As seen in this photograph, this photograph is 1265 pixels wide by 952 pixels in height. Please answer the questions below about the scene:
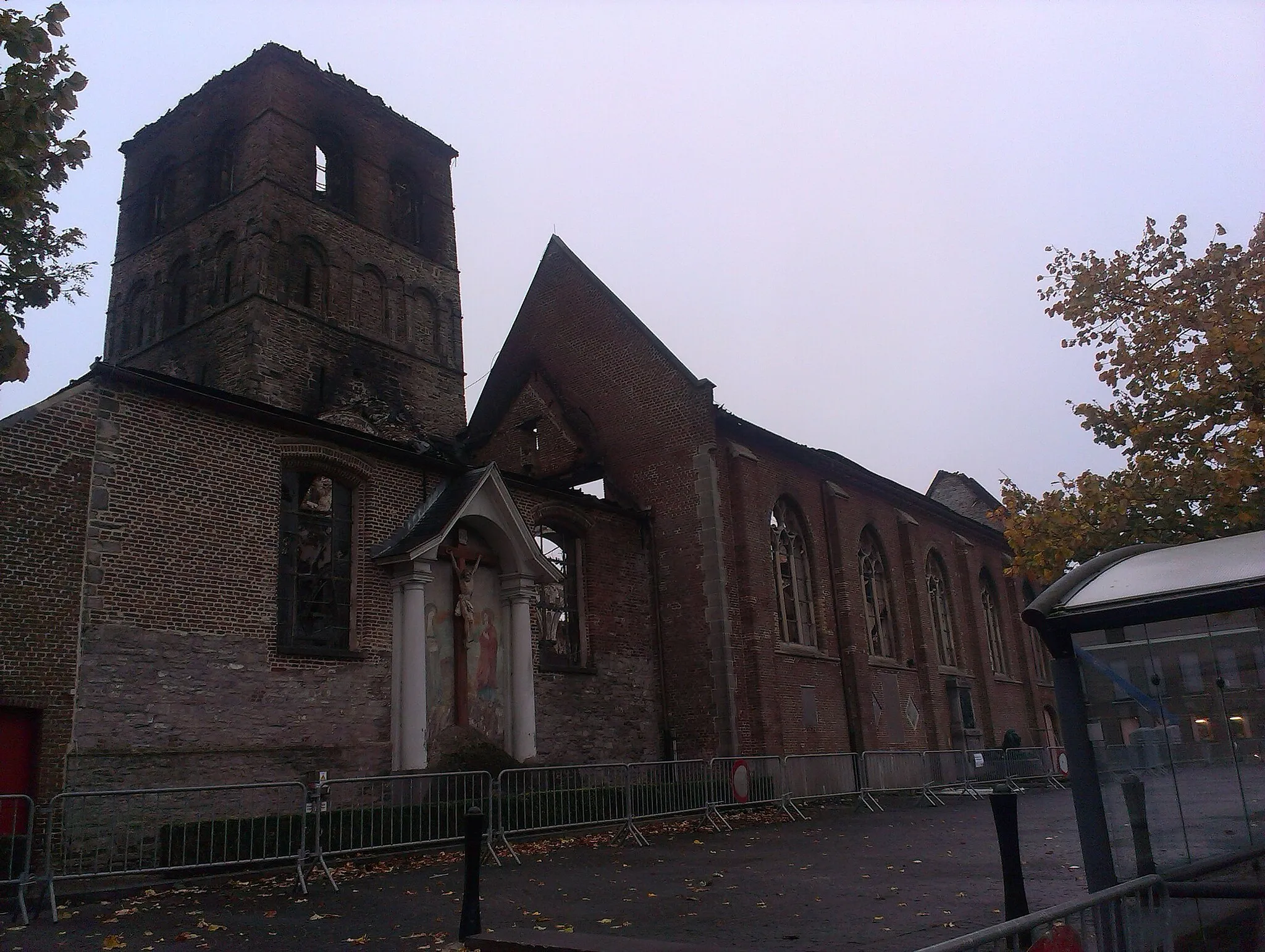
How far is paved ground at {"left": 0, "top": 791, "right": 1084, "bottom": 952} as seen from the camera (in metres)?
7.37

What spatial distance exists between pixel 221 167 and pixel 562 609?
1863 cm

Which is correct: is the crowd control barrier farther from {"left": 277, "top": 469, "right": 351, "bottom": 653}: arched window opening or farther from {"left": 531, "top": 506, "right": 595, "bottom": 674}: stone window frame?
{"left": 277, "top": 469, "right": 351, "bottom": 653}: arched window opening

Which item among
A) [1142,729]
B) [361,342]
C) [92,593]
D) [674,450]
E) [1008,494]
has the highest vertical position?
[361,342]

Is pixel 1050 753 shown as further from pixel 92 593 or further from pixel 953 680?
pixel 92 593

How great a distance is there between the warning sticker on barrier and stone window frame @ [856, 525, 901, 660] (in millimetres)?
9618

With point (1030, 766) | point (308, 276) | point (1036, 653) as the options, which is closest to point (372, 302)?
point (308, 276)

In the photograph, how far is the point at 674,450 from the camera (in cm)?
2253

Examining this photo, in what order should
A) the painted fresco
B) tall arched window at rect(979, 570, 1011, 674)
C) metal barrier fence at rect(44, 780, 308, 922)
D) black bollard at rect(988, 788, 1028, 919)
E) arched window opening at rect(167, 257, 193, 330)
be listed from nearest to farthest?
black bollard at rect(988, 788, 1028, 919) → metal barrier fence at rect(44, 780, 308, 922) → the painted fresco → arched window opening at rect(167, 257, 193, 330) → tall arched window at rect(979, 570, 1011, 674)

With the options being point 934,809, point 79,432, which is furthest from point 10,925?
point 934,809

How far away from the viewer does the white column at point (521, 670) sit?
56.4ft

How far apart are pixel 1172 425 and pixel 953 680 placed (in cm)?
1677

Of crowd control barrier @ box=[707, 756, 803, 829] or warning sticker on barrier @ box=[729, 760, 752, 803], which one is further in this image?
warning sticker on barrier @ box=[729, 760, 752, 803]

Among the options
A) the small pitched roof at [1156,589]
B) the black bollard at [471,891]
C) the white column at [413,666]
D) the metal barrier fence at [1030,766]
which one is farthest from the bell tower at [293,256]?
the small pitched roof at [1156,589]

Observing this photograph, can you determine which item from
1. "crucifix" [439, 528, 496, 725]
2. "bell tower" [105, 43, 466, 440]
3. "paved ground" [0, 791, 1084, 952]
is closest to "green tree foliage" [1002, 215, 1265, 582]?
"paved ground" [0, 791, 1084, 952]
